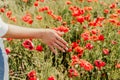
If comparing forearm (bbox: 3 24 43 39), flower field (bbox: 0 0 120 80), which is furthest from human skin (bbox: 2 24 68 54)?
flower field (bbox: 0 0 120 80)

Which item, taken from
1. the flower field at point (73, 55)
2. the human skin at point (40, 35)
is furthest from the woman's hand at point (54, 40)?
the flower field at point (73, 55)

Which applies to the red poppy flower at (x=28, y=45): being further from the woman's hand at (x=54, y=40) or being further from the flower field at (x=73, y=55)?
the woman's hand at (x=54, y=40)

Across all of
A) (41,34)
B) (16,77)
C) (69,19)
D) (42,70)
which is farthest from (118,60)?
(41,34)

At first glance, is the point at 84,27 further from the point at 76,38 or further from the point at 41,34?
the point at 41,34

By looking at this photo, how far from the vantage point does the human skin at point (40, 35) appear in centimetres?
152

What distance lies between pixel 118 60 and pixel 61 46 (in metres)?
1.43

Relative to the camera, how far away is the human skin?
1516 millimetres

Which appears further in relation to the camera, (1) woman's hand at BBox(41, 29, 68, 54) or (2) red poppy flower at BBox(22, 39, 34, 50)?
(2) red poppy flower at BBox(22, 39, 34, 50)

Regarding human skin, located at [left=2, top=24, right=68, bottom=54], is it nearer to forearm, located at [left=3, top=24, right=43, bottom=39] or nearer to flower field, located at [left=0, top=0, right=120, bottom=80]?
forearm, located at [left=3, top=24, right=43, bottom=39]

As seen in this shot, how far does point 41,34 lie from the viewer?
157 cm

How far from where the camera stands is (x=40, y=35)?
1.57m

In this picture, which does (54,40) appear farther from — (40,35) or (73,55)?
(73,55)

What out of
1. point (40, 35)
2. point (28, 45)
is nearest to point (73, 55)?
point (28, 45)

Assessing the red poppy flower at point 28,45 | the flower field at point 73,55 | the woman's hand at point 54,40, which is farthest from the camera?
the flower field at point 73,55
